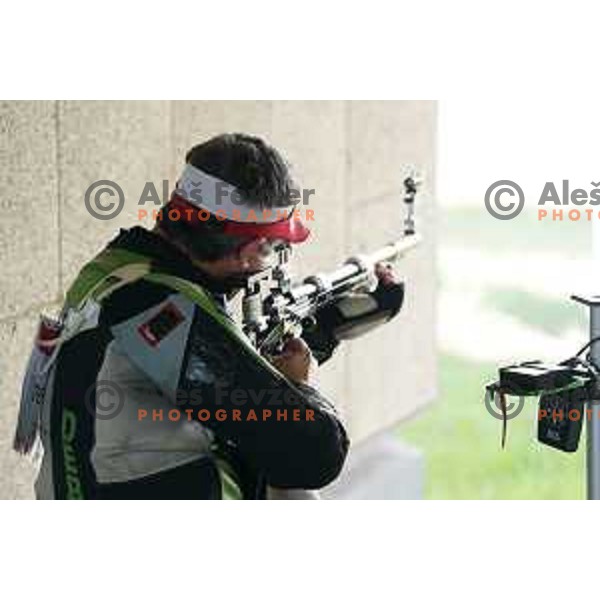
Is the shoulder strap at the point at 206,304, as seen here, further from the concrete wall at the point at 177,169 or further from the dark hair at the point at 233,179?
the concrete wall at the point at 177,169

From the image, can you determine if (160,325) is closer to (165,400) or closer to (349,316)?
(165,400)

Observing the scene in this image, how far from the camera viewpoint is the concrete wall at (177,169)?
3.88m

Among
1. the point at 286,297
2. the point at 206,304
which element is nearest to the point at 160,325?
the point at 206,304

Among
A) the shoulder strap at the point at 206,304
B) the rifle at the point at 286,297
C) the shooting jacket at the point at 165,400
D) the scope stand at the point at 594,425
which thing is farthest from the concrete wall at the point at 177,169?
the scope stand at the point at 594,425

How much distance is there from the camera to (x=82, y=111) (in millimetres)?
4070

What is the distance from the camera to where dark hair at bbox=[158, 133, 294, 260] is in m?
3.02

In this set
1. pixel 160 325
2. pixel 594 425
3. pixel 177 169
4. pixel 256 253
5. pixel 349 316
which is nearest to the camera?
pixel 160 325

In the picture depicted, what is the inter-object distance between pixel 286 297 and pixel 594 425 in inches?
28.4

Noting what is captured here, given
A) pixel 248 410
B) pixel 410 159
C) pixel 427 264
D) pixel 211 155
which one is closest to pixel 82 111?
pixel 211 155

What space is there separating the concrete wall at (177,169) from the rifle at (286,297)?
637 mm

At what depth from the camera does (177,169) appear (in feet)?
14.9

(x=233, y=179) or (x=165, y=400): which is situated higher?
(x=233, y=179)

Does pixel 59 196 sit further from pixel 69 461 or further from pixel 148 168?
pixel 69 461

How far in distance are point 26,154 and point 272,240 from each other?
966 millimetres
